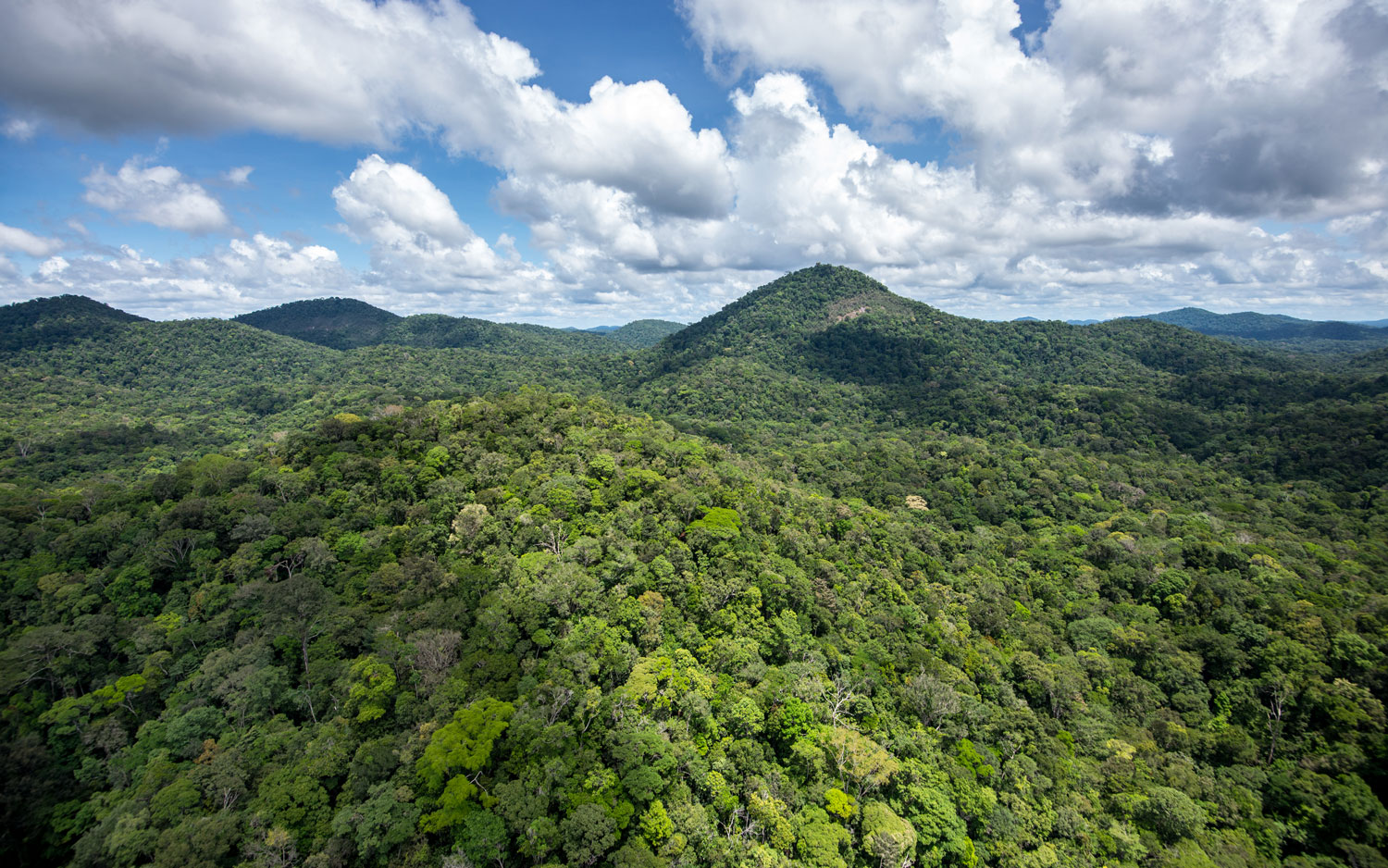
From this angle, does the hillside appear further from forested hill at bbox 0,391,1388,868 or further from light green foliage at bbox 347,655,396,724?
light green foliage at bbox 347,655,396,724

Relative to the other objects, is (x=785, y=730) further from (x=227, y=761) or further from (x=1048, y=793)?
(x=227, y=761)

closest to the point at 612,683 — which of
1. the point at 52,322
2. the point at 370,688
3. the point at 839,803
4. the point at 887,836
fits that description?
the point at 370,688

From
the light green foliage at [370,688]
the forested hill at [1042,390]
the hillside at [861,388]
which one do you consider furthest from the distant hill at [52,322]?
the light green foliage at [370,688]

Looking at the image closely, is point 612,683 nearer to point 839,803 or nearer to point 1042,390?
point 839,803

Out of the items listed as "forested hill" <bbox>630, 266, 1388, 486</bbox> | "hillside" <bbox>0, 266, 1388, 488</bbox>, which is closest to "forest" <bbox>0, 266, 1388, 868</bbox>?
"forested hill" <bbox>630, 266, 1388, 486</bbox>

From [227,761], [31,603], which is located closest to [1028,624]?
[227,761]

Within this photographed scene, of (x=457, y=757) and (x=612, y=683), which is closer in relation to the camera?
(x=457, y=757)
